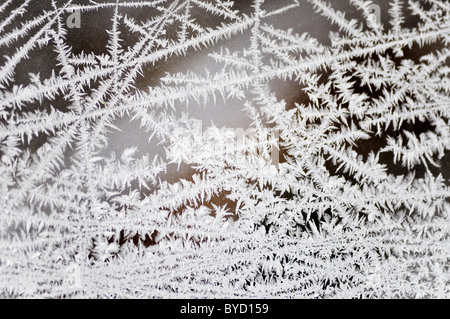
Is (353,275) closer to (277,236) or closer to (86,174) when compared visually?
(277,236)

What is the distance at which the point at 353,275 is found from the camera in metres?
0.46

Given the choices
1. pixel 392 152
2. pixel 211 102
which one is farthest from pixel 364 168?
pixel 211 102

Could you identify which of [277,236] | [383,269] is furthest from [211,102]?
[383,269]

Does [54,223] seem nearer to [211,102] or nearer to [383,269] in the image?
[211,102]

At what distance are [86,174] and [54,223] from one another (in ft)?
0.24

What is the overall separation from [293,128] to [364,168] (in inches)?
4.0

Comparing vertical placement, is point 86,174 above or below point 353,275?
above

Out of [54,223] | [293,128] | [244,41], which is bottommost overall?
[54,223]

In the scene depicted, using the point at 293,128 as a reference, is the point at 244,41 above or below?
above

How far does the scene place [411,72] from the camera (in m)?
0.46

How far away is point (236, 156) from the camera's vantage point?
1.51ft

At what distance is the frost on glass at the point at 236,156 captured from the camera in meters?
0.45

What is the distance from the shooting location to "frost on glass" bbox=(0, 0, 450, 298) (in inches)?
17.9
